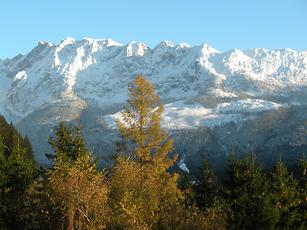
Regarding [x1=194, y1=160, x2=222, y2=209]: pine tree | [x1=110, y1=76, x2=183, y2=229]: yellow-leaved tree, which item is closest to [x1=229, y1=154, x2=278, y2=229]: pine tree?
[x1=194, y1=160, x2=222, y2=209]: pine tree

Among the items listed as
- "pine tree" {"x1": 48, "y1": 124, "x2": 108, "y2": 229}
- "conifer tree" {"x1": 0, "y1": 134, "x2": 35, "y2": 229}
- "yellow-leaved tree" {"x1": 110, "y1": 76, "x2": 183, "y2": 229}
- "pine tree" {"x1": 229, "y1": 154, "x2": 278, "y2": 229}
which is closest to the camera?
"pine tree" {"x1": 48, "y1": 124, "x2": 108, "y2": 229}

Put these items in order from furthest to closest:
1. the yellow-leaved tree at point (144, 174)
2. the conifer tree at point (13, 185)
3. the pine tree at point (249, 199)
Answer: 1. the pine tree at point (249, 199)
2. the conifer tree at point (13, 185)
3. the yellow-leaved tree at point (144, 174)

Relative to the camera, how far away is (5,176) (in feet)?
212

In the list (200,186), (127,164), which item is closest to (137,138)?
(127,164)

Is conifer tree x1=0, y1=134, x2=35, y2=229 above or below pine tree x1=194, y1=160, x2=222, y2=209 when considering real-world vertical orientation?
above

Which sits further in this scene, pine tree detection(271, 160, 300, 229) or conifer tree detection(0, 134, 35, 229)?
pine tree detection(271, 160, 300, 229)

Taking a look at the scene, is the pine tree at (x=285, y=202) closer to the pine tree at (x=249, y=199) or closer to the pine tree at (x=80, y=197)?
the pine tree at (x=249, y=199)

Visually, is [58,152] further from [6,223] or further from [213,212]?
[213,212]

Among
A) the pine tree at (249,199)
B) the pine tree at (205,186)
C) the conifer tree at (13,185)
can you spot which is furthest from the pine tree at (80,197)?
the pine tree at (205,186)

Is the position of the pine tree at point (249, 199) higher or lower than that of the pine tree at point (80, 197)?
lower

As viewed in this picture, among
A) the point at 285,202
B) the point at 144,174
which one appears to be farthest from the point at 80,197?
the point at 285,202

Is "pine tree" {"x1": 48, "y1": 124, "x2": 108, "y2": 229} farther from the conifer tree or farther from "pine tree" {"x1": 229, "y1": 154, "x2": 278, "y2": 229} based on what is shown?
"pine tree" {"x1": 229, "y1": 154, "x2": 278, "y2": 229}

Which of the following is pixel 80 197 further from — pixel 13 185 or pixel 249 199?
pixel 249 199

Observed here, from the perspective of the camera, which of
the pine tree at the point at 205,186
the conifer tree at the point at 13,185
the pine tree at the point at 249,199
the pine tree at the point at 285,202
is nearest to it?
the conifer tree at the point at 13,185
